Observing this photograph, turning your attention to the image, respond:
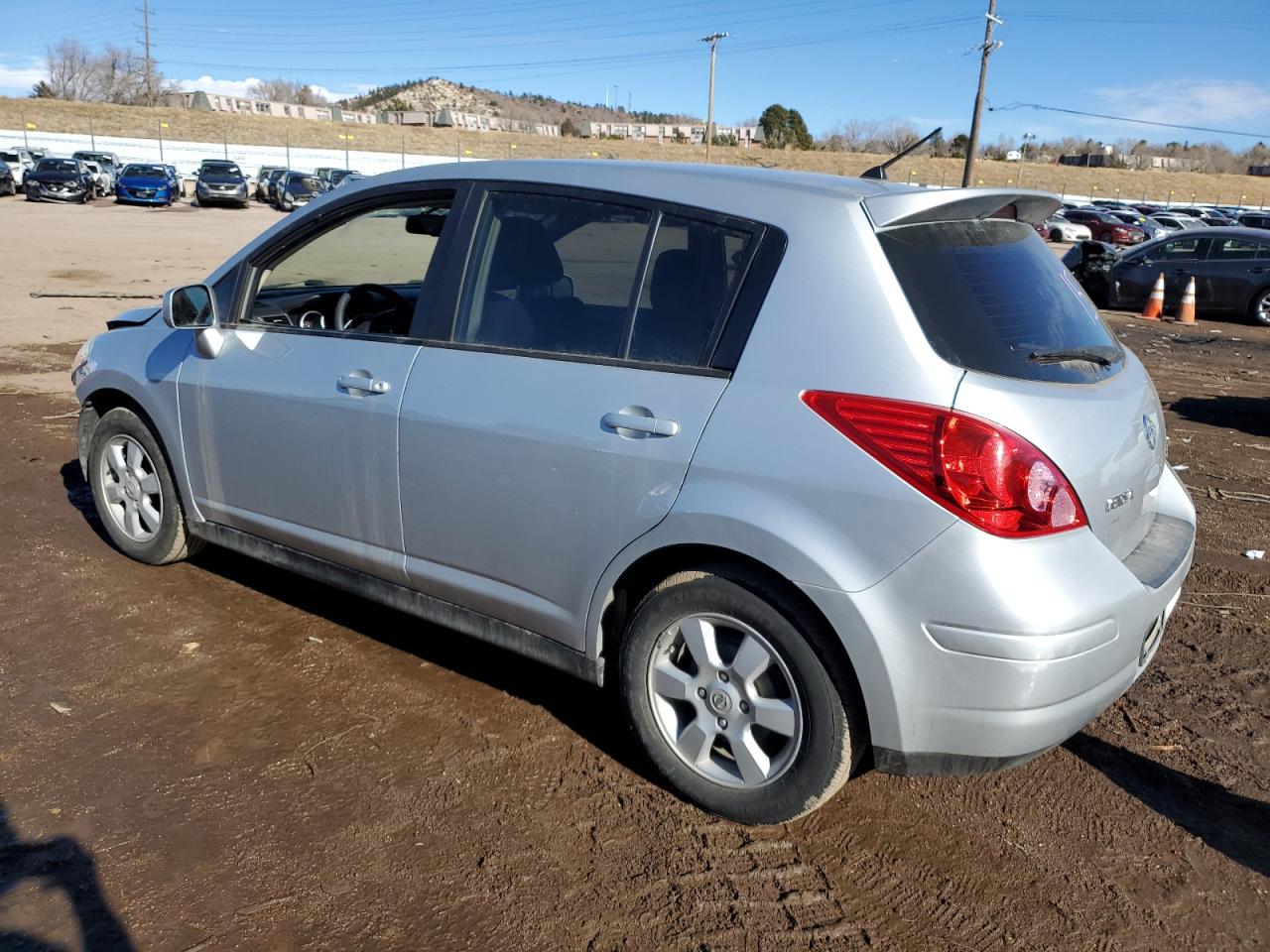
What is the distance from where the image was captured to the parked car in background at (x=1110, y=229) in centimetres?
3466

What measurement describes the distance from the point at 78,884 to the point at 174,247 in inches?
873

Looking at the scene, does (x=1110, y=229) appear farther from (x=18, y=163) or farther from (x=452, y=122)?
(x=452, y=122)

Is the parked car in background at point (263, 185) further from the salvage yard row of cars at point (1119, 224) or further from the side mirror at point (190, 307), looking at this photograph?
the side mirror at point (190, 307)

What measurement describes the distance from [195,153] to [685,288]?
6058 cm

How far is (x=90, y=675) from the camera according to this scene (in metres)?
3.86

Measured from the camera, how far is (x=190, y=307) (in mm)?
4219

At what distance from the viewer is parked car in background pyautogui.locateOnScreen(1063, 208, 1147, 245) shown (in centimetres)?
3466

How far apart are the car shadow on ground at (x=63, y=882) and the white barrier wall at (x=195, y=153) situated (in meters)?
51.5

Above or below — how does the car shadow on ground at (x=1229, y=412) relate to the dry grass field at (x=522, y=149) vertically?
below

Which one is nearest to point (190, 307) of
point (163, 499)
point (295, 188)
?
point (163, 499)

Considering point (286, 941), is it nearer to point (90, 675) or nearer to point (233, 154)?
point (90, 675)

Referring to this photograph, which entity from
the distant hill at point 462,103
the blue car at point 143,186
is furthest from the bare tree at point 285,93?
the blue car at point 143,186

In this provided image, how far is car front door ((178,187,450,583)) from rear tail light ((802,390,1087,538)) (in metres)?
1.74

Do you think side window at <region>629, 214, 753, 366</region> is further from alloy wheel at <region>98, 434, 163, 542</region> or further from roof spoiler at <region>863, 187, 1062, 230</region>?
alloy wheel at <region>98, 434, 163, 542</region>
